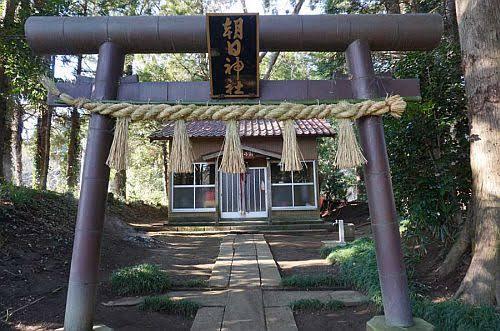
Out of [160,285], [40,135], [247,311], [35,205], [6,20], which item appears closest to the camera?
[247,311]

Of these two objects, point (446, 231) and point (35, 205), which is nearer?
point (446, 231)

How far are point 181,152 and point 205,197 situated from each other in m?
10.2

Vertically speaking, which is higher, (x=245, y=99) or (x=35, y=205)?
(x=245, y=99)

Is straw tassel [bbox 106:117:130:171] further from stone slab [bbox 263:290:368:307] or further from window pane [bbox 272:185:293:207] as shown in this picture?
window pane [bbox 272:185:293:207]

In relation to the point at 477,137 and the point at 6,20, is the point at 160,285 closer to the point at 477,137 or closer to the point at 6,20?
the point at 477,137

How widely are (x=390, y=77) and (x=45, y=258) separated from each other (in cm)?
528

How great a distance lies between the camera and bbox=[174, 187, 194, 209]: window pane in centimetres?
1316

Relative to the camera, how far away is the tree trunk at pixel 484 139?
3812 mm

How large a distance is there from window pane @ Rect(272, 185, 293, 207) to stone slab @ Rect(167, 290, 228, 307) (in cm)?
811

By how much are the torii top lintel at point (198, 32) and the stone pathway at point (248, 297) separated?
2.85 meters

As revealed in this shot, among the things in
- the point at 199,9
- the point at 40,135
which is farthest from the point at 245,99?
the point at 199,9

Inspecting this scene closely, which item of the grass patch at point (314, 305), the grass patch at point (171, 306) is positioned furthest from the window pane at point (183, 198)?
the grass patch at point (314, 305)

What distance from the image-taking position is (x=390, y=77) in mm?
3320

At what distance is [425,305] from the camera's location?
387 centimetres
